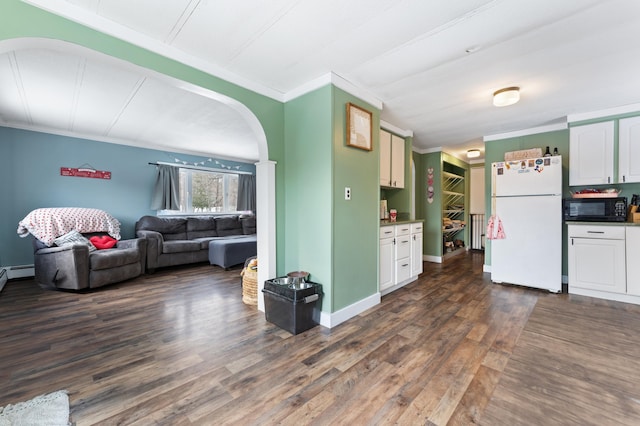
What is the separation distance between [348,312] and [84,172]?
511 centimetres

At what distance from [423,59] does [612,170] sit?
10.3 ft

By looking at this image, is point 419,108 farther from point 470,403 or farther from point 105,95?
point 105,95

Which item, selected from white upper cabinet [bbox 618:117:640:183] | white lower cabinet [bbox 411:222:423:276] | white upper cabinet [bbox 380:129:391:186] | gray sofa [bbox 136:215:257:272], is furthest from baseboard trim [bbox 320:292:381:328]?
white upper cabinet [bbox 618:117:640:183]

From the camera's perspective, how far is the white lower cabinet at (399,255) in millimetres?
3355

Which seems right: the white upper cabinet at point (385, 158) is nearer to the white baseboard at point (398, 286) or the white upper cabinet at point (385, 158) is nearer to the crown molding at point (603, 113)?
the white baseboard at point (398, 286)

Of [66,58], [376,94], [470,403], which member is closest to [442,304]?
[470,403]

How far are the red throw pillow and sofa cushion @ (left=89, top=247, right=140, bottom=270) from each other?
1.18 feet

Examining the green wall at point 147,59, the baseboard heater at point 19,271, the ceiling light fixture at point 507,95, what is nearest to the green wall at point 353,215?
the green wall at point 147,59

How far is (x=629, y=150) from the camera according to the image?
3314 millimetres

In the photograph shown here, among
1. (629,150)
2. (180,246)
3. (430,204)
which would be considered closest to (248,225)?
(180,246)

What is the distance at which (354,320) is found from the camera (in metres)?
2.68

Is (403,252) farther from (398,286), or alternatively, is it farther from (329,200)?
(329,200)

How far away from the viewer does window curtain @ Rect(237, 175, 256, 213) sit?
6711 mm

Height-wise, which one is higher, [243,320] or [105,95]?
[105,95]
